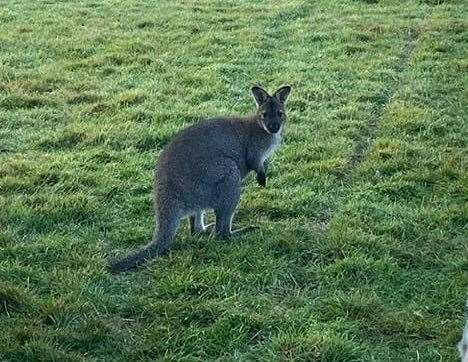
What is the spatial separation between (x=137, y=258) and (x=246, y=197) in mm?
1603

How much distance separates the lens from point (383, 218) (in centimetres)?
644

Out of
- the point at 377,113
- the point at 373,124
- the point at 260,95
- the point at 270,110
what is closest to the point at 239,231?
the point at 270,110

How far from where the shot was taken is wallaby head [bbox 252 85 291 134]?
6.66 meters

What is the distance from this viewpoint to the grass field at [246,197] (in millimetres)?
4859

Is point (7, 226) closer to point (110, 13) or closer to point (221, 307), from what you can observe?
point (221, 307)

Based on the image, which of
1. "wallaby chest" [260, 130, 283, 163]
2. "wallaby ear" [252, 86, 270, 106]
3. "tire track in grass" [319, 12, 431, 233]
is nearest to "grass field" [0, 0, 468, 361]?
"tire track in grass" [319, 12, 431, 233]

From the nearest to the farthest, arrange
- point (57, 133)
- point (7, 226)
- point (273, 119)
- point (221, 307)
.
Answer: point (221, 307) → point (7, 226) → point (273, 119) → point (57, 133)

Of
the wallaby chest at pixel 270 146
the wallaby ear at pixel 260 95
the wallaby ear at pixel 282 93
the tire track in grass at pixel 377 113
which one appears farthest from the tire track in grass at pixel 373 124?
the wallaby ear at pixel 260 95

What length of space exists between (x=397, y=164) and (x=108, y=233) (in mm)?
2860

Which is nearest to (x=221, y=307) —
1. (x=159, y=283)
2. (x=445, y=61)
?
(x=159, y=283)

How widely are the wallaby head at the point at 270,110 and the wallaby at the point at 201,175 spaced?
2 centimetres

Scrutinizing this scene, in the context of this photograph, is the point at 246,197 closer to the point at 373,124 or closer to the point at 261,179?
the point at 261,179

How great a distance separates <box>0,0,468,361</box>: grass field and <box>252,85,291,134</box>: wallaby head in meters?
0.63

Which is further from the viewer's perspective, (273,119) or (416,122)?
(416,122)
